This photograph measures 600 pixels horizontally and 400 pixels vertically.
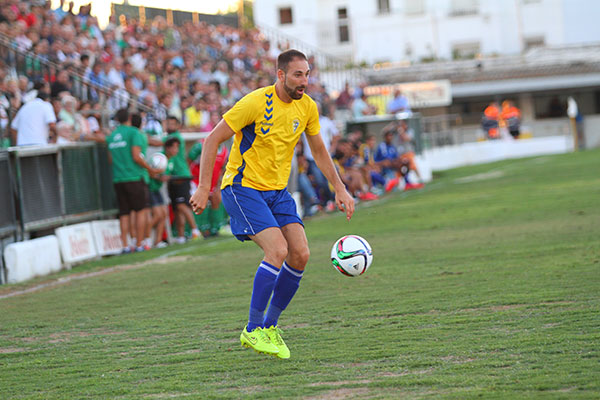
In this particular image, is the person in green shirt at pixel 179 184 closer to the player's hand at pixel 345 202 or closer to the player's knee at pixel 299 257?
the player's hand at pixel 345 202

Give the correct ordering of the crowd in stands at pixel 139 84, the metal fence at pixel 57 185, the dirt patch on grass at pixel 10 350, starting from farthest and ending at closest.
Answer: the crowd in stands at pixel 139 84 < the metal fence at pixel 57 185 < the dirt patch on grass at pixel 10 350

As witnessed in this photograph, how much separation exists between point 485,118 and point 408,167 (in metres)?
18.7

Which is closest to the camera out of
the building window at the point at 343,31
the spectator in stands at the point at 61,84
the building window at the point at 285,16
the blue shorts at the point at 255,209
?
the blue shorts at the point at 255,209

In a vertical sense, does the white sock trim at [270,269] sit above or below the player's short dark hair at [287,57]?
below

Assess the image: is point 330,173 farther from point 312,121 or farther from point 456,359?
point 456,359

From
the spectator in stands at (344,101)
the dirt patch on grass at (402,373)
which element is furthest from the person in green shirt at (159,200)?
the spectator in stands at (344,101)

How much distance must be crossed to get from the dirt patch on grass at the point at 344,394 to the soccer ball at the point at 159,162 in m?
10.5

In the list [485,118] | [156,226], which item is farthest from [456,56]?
[156,226]

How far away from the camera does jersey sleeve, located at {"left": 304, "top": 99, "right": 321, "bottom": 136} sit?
6.97 metres

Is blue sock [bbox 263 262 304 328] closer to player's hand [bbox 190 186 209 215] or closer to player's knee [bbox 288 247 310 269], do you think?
player's knee [bbox 288 247 310 269]

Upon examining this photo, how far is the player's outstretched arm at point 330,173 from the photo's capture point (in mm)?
7117

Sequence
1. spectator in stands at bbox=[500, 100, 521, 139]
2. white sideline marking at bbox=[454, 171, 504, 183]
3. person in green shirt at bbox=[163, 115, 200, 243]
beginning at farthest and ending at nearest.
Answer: spectator in stands at bbox=[500, 100, 521, 139]
white sideline marking at bbox=[454, 171, 504, 183]
person in green shirt at bbox=[163, 115, 200, 243]

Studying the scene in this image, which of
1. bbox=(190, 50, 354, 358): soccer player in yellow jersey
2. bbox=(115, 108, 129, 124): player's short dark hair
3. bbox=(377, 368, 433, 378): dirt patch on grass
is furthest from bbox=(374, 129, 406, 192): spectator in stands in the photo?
bbox=(377, 368, 433, 378): dirt patch on grass

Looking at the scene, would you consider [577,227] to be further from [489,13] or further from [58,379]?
[489,13]
